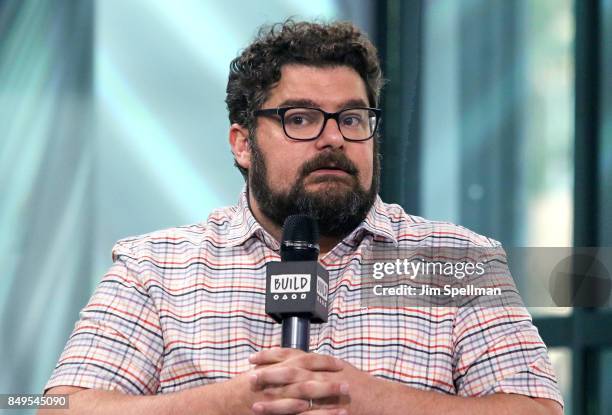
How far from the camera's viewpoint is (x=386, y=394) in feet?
5.65

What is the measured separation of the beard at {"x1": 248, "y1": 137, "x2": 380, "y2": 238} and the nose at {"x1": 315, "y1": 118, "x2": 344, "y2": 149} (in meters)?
0.02

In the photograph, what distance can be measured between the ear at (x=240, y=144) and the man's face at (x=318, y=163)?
132mm

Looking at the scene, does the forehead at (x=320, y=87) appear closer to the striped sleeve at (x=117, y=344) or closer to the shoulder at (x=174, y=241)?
the shoulder at (x=174, y=241)

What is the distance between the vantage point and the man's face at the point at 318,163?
81.6 inches

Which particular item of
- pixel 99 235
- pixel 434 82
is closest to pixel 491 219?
pixel 434 82

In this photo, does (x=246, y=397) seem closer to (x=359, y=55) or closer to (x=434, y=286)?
(x=434, y=286)

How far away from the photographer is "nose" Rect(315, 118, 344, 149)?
2.06 m

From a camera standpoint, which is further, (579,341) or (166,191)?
(579,341)

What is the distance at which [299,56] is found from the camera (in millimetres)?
2217

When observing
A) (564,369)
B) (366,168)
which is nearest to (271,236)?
(366,168)

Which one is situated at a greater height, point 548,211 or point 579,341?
point 548,211

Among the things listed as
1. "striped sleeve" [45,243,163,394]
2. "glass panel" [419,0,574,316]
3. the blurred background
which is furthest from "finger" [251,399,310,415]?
"glass panel" [419,0,574,316]

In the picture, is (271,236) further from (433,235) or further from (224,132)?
(224,132)

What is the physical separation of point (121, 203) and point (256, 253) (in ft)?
3.23
